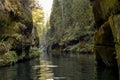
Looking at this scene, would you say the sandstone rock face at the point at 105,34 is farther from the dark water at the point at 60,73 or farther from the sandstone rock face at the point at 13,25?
the sandstone rock face at the point at 13,25

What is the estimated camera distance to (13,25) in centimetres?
4994

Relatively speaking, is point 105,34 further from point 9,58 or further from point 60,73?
point 9,58

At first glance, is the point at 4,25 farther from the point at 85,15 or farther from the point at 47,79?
the point at 85,15

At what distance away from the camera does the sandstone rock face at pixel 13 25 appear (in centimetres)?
4591

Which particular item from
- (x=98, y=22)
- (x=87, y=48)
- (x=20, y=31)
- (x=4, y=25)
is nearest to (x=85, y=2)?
(x=87, y=48)

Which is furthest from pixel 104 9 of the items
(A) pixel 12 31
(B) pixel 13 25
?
(B) pixel 13 25

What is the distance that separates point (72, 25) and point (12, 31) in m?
54.1

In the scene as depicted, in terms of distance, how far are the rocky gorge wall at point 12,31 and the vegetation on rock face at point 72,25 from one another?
26.3 m

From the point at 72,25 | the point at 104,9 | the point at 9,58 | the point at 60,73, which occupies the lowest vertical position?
the point at 60,73

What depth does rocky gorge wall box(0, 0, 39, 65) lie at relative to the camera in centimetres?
4350

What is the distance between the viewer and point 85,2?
3669 inches

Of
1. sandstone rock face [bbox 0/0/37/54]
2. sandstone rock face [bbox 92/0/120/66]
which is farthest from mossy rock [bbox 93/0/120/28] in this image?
sandstone rock face [bbox 0/0/37/54]

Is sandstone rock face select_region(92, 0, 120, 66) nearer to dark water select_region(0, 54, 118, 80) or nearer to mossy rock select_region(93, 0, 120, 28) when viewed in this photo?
mossy rock select_region(93, 0, 120, 28)

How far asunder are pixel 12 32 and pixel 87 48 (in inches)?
1303
